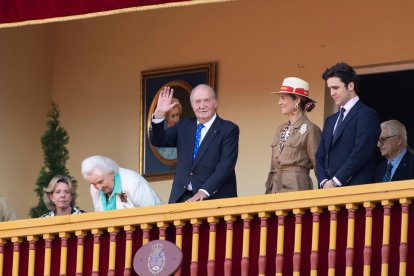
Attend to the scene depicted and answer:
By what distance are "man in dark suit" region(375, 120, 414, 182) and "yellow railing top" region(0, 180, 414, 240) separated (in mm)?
1723

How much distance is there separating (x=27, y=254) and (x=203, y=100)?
183cm

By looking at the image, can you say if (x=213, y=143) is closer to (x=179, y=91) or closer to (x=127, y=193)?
(x=127, y=193)

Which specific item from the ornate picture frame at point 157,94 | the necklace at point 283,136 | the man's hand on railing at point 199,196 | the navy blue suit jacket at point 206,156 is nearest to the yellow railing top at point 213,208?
the man's hand on railing at point 199,196

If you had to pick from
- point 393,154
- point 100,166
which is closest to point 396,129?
point 393,154

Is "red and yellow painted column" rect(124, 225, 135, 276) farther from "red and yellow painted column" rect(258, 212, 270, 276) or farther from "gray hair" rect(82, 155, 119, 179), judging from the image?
"red and yellow painted column" rect(258, 212, 270, 276)

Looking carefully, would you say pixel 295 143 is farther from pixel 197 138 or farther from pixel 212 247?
pixel 212 247

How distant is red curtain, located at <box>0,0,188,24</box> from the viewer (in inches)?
589

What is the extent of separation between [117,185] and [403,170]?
228cm

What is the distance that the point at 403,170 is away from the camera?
14055mm

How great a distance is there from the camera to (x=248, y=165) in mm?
16516

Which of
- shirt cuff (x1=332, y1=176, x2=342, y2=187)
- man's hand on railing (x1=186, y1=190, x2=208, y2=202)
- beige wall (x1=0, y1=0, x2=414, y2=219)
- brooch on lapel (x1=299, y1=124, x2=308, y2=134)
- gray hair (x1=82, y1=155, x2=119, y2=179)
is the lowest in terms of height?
man's hand on railing (x1=186, y1=190, x2=208, y2=202)

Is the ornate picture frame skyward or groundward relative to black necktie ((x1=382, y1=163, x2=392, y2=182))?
skyward

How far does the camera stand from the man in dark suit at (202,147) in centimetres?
1352

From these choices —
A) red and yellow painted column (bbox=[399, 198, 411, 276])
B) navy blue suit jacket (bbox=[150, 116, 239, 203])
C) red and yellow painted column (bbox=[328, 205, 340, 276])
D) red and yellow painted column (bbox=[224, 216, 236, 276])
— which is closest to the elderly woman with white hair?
navy blue suit jacket (bbox=[150, 116, 239, 203])
